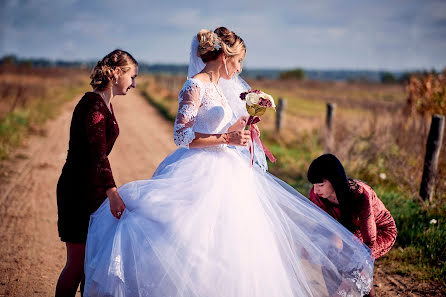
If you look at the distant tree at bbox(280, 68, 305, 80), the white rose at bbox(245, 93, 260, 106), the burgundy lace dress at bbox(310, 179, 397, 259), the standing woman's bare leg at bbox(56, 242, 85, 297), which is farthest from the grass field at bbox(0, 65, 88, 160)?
the distant tree at bbox(280, 68, 305, 80)

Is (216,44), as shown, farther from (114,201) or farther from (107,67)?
(114,201)

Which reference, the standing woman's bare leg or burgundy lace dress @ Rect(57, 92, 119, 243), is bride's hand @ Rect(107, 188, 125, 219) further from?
the standing woman's bare leg

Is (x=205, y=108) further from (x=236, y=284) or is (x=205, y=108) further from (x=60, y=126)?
(x=60, y=126)

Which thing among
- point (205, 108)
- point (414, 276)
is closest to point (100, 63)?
point (205, 108)

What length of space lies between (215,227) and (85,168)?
36.5 inches

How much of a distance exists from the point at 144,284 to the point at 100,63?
144cm

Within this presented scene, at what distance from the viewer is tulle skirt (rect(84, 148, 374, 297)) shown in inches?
91.9

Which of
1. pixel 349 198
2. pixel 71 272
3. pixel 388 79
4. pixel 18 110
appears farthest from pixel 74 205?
pixel 388 79

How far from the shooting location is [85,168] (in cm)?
243

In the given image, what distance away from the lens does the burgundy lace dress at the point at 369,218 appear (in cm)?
313

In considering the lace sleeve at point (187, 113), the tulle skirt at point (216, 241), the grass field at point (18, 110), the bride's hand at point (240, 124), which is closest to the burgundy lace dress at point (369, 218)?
the tulle skirt at point (216, 241)

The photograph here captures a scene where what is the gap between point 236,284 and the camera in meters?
2.37

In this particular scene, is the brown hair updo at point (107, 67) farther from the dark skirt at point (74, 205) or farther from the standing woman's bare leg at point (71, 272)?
the standing woman's bare leg at point (71, 272)

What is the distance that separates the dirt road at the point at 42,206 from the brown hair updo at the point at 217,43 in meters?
2.60
